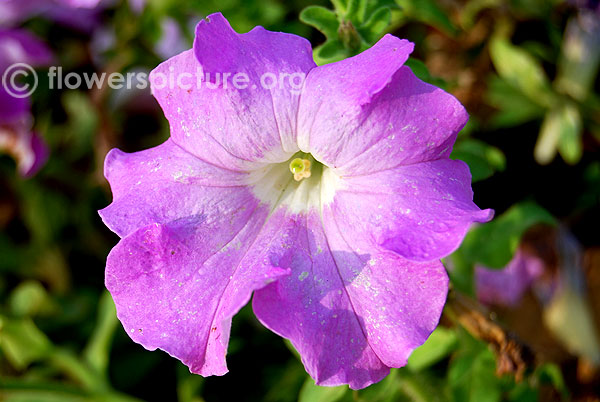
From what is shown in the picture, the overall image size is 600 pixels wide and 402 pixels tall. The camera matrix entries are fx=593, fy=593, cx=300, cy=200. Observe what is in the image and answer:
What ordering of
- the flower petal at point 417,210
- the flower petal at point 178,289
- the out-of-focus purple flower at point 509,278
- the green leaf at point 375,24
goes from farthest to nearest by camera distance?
the out-of-focus purple flower at point 509,278 → the green leaf at point 375,24 → the flower petal at point 178,289 → the flower petal at point 417,210

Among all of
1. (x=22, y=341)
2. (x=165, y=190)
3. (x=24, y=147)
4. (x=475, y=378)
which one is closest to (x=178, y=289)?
(x=165, y=190)

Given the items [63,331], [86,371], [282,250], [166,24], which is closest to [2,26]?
[166,24]

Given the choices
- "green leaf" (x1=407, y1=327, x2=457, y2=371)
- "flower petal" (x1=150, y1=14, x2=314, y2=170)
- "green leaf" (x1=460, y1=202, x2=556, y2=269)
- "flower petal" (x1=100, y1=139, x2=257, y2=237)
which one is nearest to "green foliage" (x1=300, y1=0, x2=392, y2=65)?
"flower petal" (x1=150, y1=14, x2=314, y2=170)

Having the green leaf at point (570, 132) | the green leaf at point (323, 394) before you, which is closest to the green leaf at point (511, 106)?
the green leaf at point (570, 132)

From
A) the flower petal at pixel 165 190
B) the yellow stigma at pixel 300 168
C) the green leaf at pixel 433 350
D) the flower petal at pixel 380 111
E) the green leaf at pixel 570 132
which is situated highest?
the flower petal at pixel 380 111

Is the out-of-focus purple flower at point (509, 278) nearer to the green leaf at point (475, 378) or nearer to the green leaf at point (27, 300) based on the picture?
the green leaf at point (475, 378)

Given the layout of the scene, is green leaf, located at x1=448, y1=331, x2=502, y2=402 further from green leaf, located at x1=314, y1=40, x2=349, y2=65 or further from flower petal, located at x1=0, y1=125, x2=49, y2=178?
flower petal, located at x1=0, y1=125, x2=49, y2=178
